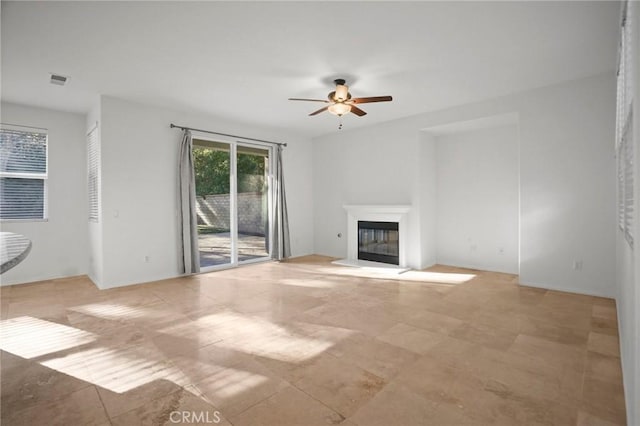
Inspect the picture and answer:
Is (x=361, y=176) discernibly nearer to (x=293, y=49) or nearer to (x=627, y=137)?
(x=293, y=49)

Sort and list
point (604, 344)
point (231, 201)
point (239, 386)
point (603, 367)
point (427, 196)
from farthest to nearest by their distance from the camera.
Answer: point (231, 201)
point (427, 196)
point (604, 344)
point (603, 367)
point (239, 386)

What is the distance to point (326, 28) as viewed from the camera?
2.84m

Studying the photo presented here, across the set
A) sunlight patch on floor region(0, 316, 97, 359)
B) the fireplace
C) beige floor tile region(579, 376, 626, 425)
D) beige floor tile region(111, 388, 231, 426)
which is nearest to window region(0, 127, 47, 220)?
sunlight patch on floor region(0, 316, 97, 359)

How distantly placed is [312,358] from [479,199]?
4.50 meters

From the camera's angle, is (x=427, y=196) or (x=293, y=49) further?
(x=427, y=196)

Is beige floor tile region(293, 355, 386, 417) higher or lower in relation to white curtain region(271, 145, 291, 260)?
lower

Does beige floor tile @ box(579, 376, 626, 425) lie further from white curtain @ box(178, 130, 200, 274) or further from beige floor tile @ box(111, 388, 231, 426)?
white curtain @ box(178, 130, 200, 274)

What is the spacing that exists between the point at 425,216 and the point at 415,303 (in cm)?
Result: 243

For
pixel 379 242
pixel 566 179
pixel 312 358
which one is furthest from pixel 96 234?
pixel 566 179

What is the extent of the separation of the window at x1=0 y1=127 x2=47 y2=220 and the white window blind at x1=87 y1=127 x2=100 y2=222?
61 cm

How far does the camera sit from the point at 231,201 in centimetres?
608

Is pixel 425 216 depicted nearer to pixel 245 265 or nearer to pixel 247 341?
pixel 245 265

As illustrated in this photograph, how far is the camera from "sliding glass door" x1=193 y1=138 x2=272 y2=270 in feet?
18.8

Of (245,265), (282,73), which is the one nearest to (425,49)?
(282,73)
